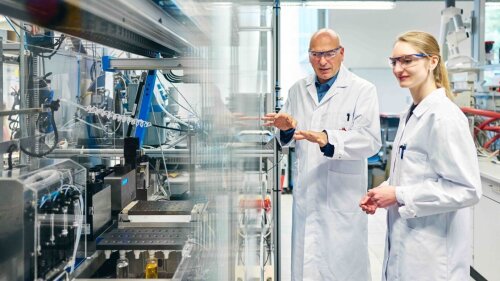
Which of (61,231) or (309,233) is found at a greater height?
(61,231)

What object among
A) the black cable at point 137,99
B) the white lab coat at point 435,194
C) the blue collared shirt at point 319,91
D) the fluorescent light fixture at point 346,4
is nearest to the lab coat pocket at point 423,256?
the white lab coat at point 435,194

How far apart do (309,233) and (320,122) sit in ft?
1.58

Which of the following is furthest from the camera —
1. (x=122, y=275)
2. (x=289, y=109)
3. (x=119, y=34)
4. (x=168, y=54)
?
(x=289, y=109)

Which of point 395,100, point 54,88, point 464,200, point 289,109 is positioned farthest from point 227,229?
point 395,100

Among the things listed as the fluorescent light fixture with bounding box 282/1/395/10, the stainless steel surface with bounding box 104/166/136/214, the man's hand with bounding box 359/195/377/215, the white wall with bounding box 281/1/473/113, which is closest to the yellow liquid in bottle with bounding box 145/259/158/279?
the stainless steel surface with bounding box 104/166/136/214

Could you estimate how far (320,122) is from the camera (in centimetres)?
178

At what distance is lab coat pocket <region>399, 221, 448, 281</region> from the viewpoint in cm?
128

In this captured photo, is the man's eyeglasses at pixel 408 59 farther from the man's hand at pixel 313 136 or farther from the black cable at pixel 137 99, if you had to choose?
the black cable at pixel 137 99

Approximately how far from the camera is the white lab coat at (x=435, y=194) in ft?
4.03

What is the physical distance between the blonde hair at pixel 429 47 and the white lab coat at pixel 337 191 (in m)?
0.37

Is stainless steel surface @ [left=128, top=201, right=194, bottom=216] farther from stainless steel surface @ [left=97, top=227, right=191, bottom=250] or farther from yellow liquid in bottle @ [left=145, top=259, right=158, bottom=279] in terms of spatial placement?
yellow liquid in bottle @ [left=145, top=259, right=158, bottom=279]

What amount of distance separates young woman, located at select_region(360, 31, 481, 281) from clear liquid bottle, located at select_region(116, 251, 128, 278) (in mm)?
784

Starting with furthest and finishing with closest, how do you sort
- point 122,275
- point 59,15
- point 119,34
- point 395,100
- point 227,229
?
point 395,100 < point 227,229 < point 122,275 < point 119,34 < point 59,15

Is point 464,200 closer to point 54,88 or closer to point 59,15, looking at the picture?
point 59,15
